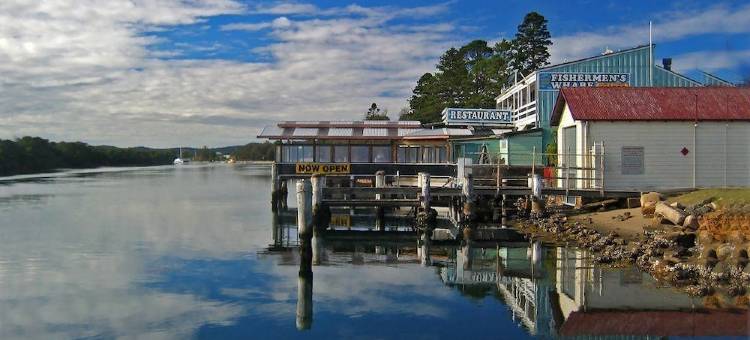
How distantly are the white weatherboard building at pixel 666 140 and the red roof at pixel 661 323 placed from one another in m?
12.7

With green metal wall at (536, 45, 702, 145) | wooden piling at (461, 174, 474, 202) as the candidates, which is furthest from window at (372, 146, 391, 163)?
wooden piling at (461, 174, 474, 202)

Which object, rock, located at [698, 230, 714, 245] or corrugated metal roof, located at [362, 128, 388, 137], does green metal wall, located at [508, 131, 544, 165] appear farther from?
rock, located at [698, 230, 714, 245]

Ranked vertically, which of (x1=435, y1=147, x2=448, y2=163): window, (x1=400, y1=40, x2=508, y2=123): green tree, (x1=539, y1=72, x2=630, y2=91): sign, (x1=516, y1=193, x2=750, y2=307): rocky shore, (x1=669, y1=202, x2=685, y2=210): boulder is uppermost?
(x1=400, y1=40, x2=508, y2=123): green tree

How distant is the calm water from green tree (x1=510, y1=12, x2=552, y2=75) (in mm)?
39360

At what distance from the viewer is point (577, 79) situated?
35125mm

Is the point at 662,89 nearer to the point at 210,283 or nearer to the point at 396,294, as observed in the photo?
the point at 396,294

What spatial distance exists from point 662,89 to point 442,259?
42.5 feet

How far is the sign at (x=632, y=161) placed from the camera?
25.2 m

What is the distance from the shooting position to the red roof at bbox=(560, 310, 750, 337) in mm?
11000

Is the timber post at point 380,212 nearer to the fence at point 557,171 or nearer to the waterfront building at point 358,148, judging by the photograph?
the waterfront building at point 358,148

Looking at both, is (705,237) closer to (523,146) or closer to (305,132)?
(523,146)

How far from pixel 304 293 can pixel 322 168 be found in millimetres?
18586

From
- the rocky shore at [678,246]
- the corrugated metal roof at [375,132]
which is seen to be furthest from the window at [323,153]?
the rocky shore at [678,246]

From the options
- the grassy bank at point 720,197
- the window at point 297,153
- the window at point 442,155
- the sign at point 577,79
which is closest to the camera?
the grassy bank at point 720,197
